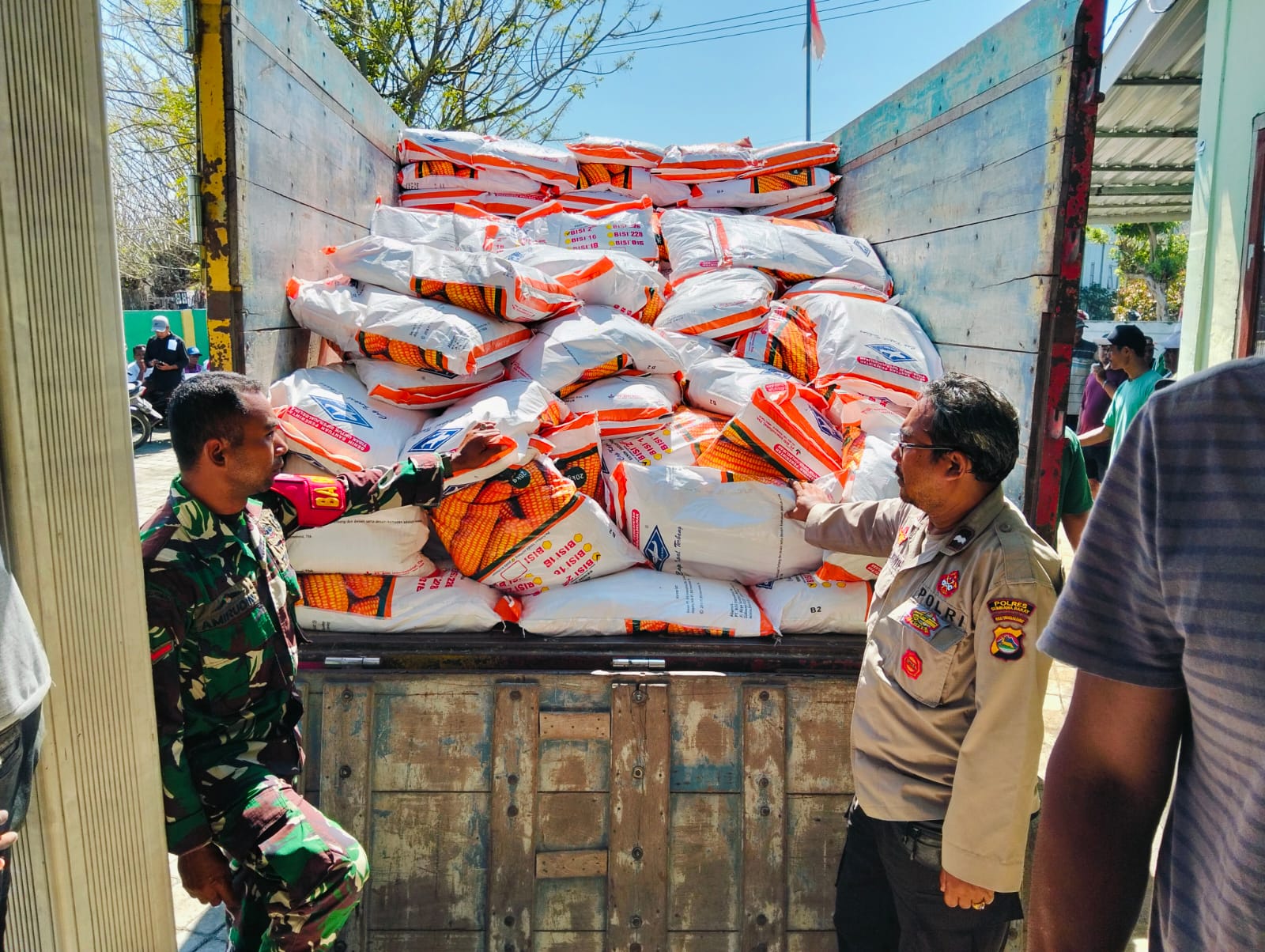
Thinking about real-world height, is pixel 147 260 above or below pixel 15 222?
above

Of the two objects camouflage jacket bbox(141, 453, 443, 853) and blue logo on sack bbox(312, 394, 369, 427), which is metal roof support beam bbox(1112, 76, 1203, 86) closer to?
blue logo on sack bbox(312, 394, 369, 427)

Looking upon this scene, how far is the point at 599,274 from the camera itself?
3100 millimetres

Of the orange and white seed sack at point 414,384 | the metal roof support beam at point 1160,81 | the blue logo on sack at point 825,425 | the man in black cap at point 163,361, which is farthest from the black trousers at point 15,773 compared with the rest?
the man in black cap at point 163,361

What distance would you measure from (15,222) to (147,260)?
23.3 metres

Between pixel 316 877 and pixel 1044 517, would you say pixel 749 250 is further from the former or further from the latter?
pixel 316 877

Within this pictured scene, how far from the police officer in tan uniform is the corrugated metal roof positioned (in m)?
3.54

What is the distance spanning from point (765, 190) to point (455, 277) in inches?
78.5

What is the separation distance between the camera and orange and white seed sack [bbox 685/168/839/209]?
4.23 metres

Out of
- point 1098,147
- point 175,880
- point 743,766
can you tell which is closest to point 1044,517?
point 743,766

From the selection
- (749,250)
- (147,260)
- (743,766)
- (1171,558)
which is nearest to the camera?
(1171,558)

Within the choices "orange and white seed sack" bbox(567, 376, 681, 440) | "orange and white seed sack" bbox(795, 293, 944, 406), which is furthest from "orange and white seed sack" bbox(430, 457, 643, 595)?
"orange and white seed sack" bbox(795, 293, 944, 406)

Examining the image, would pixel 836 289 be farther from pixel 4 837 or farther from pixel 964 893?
pixel 4 837

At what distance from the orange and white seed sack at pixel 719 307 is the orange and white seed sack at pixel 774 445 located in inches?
28.4

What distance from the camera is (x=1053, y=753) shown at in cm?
99
